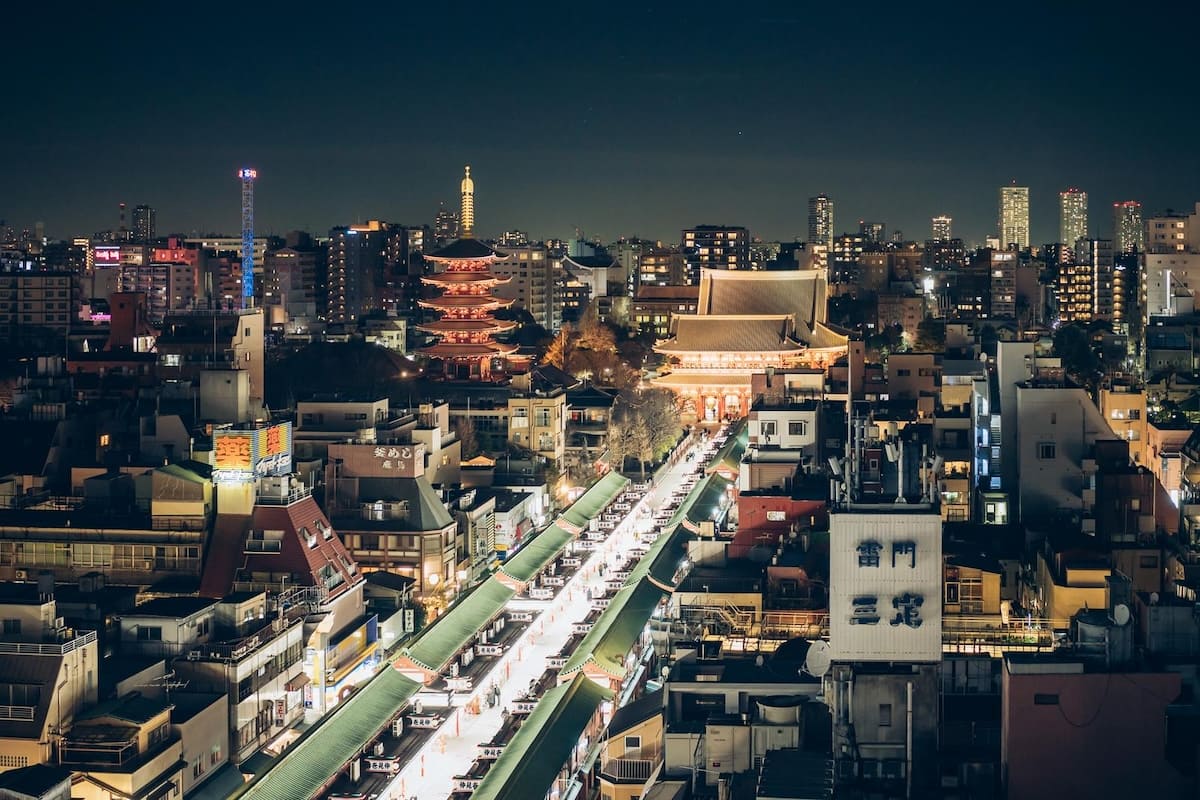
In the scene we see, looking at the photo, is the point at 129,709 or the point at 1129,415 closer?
the point at 129,709

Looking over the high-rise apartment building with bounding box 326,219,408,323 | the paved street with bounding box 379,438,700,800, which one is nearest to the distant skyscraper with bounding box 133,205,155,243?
the high-rise apartment building with bounding box 326,219,408,323

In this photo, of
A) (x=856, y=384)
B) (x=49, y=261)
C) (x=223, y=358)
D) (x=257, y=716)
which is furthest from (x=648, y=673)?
(x=49, y=261)

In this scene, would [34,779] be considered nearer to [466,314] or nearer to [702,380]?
[702,380]

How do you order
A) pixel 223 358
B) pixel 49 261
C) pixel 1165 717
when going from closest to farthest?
1. pixel 1165 717
2. pixel 223 358
3. pixel 49 261

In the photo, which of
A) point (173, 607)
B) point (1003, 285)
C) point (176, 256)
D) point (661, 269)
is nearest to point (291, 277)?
point (176, 256)

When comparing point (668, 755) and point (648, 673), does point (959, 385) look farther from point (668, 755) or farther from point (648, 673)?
point (668, 755)

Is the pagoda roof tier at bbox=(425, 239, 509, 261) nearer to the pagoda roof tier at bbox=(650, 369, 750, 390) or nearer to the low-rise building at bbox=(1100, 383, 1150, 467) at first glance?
the pagoda roof tier at bbox=(650, 369, 750, 390)
